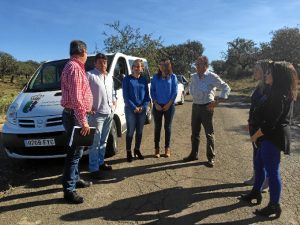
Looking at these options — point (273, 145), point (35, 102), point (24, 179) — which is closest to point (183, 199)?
point (273, 145)

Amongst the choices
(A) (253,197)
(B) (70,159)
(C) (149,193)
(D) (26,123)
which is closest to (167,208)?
(C) (149,193)

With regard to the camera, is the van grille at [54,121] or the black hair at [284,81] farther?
the van grille at [54,121]

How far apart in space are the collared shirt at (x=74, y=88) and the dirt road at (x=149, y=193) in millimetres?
1216

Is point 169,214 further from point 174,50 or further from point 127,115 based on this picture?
point 174,50

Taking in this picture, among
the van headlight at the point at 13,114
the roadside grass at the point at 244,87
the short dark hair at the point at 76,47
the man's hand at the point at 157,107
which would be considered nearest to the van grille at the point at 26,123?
the van headlight at the point at 13,114

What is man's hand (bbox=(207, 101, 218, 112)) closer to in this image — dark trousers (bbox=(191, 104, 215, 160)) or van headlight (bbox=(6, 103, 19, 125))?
dark trousers (bbox=(191, 104, 215, 160))

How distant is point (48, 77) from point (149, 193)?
12.2ft

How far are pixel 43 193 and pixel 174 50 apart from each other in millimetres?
69209

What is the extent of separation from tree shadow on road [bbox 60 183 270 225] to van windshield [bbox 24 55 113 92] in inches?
125

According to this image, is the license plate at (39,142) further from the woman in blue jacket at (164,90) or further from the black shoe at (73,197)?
the woman in blue jacket at (164,90)

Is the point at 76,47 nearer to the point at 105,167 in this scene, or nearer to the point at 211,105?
the point at 105,167

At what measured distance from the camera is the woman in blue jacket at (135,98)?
6.94m

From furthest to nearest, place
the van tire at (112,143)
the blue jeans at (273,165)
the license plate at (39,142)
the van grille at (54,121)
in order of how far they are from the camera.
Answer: the van tire at (112,143) < the van grille at (54,121) < the license plate at (39,142) < the blue jeans at (273,165)

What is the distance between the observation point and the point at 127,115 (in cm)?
704
